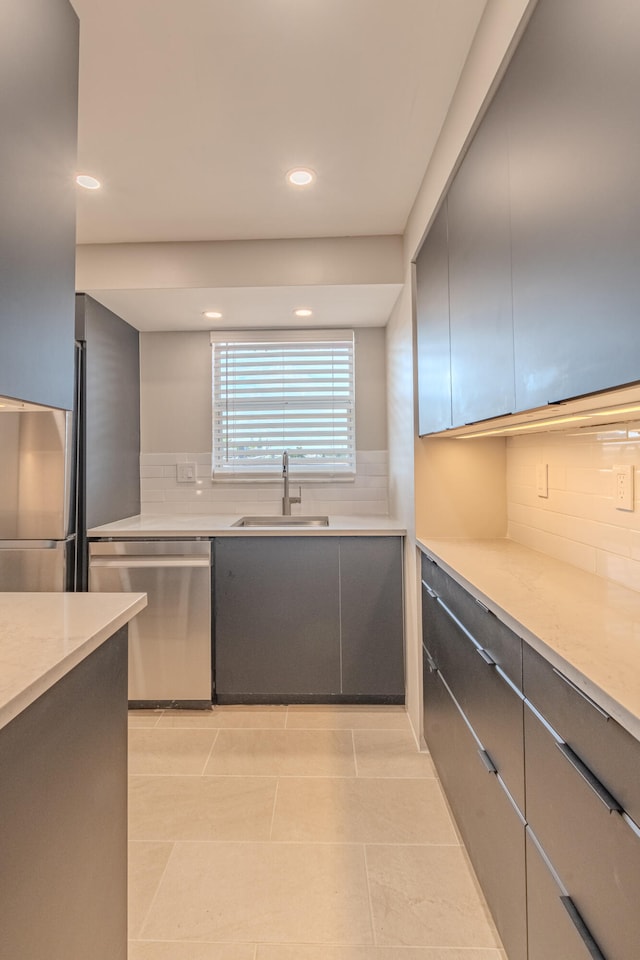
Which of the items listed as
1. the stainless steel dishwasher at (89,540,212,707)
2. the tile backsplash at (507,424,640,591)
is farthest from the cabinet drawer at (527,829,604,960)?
the stainless steel dishwasher at (89,540,212,707)

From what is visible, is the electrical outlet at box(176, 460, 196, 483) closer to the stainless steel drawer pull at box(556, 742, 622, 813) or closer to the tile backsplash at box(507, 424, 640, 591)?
the tile backsplash at box(507, 424, 640, 591)

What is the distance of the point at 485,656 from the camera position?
131 cm

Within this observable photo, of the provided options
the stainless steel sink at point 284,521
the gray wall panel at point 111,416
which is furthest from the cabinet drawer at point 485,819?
the gray wall panel at point 111,416

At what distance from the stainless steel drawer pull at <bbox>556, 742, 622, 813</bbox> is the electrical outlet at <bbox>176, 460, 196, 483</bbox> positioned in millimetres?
2723

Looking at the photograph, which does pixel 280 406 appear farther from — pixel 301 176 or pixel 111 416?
pixel 301 176

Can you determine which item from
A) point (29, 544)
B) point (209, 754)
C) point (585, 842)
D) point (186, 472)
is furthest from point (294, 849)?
point (186, 472)

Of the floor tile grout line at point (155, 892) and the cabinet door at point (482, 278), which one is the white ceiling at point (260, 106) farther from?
the floor tile grout line at point (155, 892)

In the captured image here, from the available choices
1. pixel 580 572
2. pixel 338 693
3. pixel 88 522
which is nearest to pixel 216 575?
pixel 88 522

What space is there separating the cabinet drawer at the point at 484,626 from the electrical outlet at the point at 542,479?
0.49 m

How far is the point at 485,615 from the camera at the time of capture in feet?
4.37

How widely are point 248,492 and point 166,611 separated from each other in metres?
0.99

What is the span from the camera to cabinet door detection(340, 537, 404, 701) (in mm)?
2529

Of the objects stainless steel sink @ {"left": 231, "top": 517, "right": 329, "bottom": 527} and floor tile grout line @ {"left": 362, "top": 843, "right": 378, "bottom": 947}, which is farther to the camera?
stainless steel sink @ {"left": 231, "top": 517, "right": 329, "bottom": 527}

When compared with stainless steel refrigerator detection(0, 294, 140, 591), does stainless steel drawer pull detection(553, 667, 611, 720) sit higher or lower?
lower
